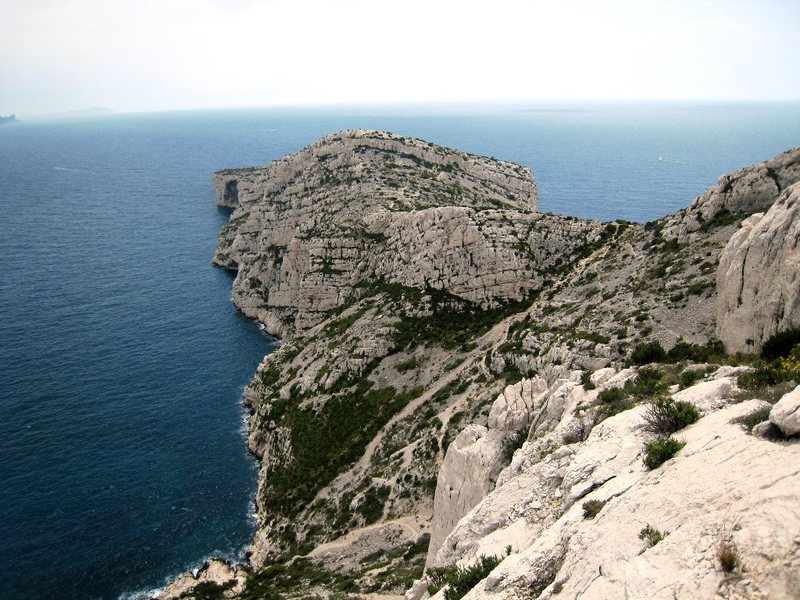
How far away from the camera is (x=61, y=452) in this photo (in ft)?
212

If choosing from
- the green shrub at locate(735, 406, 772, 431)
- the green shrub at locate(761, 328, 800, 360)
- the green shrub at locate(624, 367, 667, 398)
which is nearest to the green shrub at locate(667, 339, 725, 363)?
the green shrub at locate(761, 328, 800, 360)

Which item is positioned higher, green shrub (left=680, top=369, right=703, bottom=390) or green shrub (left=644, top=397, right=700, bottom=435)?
green shrub (left=644, top=397, right=700, bottom=435)

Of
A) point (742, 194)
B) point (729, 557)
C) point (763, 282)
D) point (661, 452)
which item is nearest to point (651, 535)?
point (729, 557)

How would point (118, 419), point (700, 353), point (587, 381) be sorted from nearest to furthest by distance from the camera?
point (587, 381)
point (700, 353)
point (118, 419)

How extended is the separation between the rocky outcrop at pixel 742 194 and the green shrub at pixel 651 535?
143ft

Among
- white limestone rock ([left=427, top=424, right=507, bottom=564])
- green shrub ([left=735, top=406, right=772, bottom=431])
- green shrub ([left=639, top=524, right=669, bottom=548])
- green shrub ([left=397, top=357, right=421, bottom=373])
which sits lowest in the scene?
green shrub ([left=397, top=357, right=421, bottom=373])

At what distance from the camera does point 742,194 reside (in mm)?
49562

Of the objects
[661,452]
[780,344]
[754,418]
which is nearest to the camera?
[754,418]

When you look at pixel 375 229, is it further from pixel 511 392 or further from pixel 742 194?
pixel 511 392

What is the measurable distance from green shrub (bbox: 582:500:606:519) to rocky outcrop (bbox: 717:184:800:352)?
52.4ft

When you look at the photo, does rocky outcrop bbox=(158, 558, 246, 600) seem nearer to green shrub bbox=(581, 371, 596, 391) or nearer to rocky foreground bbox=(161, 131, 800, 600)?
rocky foreground bbox=(161, 131, 800, 600)

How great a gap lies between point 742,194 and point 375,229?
5168 centimetres

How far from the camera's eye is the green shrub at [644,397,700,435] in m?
19.1

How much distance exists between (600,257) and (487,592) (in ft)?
177
